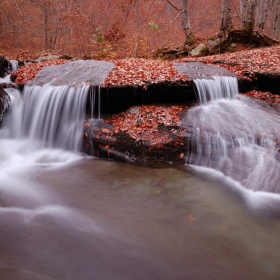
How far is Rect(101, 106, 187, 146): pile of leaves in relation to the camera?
5461mm

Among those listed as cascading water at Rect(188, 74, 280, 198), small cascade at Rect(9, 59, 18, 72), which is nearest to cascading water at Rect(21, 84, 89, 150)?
cascading water at Rect(188, 74, 280, 198)

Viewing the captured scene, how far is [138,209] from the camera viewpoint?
3.61 m

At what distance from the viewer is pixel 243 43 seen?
37.9 feet

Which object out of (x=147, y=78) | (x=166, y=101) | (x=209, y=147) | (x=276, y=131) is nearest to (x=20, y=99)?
(x=147, y=78)

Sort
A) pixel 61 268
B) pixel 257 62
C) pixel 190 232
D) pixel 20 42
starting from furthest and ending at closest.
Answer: pixel 20 42, pixel 257 62, pixel 190 232, pixel 61 268

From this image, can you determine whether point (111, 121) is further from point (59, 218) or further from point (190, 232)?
point (190, 232)

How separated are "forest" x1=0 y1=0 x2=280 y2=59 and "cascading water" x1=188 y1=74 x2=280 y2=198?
765cm

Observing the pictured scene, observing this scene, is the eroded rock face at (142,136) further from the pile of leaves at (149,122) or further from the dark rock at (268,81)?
the dark rock at (268,81)

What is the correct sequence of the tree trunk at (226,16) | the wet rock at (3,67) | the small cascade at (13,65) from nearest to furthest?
the wet rock at (3,67), the small cascade at (13,65), the tree trunk at (226,16)

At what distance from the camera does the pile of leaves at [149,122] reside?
546 centimetres

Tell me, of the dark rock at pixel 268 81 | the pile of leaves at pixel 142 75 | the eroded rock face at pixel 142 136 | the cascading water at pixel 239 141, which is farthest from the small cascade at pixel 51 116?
the dark rock at pixel 268 81

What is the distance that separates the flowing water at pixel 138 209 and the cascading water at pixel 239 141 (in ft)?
0.08

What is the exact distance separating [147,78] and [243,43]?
7.66m

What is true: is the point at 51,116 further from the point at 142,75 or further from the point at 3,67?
the point at 3,67
